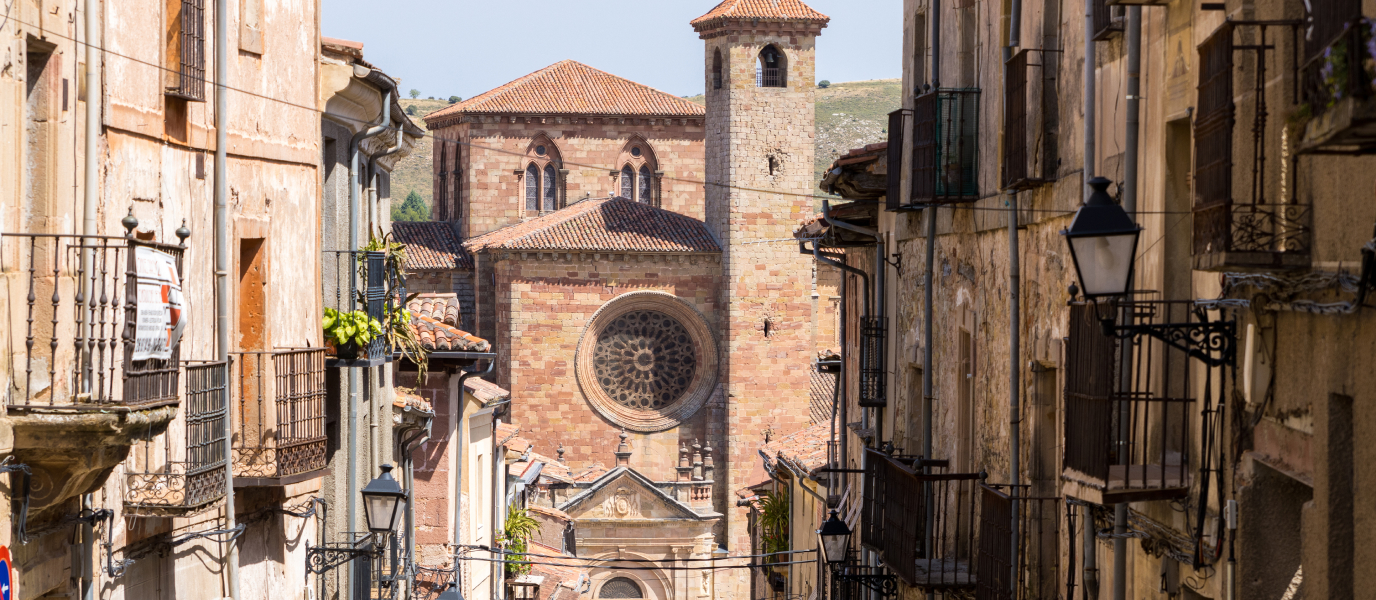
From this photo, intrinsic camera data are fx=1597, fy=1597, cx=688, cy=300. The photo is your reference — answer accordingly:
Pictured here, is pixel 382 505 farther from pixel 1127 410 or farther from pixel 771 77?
pixel 771 77

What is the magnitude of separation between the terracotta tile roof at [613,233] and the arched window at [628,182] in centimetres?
496

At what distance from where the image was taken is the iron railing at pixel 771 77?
4459 centimetres

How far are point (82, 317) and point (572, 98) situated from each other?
4308 cm

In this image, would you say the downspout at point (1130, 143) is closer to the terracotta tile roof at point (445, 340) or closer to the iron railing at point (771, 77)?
the terracotta tile roof at point (445, 340)

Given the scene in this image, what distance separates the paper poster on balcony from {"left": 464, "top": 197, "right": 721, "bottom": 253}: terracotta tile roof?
34.8m

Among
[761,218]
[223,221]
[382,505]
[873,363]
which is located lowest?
[382,505]

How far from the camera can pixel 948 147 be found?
11352 mm

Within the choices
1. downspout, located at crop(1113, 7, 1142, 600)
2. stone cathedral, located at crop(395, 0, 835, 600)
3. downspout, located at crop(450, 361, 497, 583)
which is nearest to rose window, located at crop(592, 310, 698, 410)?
stone cathedral, located at crop(395, 0, 835, 600)

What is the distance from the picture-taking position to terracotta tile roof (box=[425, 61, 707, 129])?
162 ft

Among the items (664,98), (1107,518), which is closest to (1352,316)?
(1107,518)

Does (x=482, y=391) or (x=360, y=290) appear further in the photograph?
(x=482, y=391)

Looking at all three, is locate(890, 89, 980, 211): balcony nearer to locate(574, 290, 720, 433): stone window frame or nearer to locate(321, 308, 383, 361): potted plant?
locate(321, 308, 383, 361): potted plant

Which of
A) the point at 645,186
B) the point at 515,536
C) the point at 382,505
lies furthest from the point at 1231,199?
the point at 645,186

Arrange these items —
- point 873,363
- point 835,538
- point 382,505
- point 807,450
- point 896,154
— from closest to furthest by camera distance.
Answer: point 382,505
point 896,154
point 835,538
point 873,363
point 807,450
